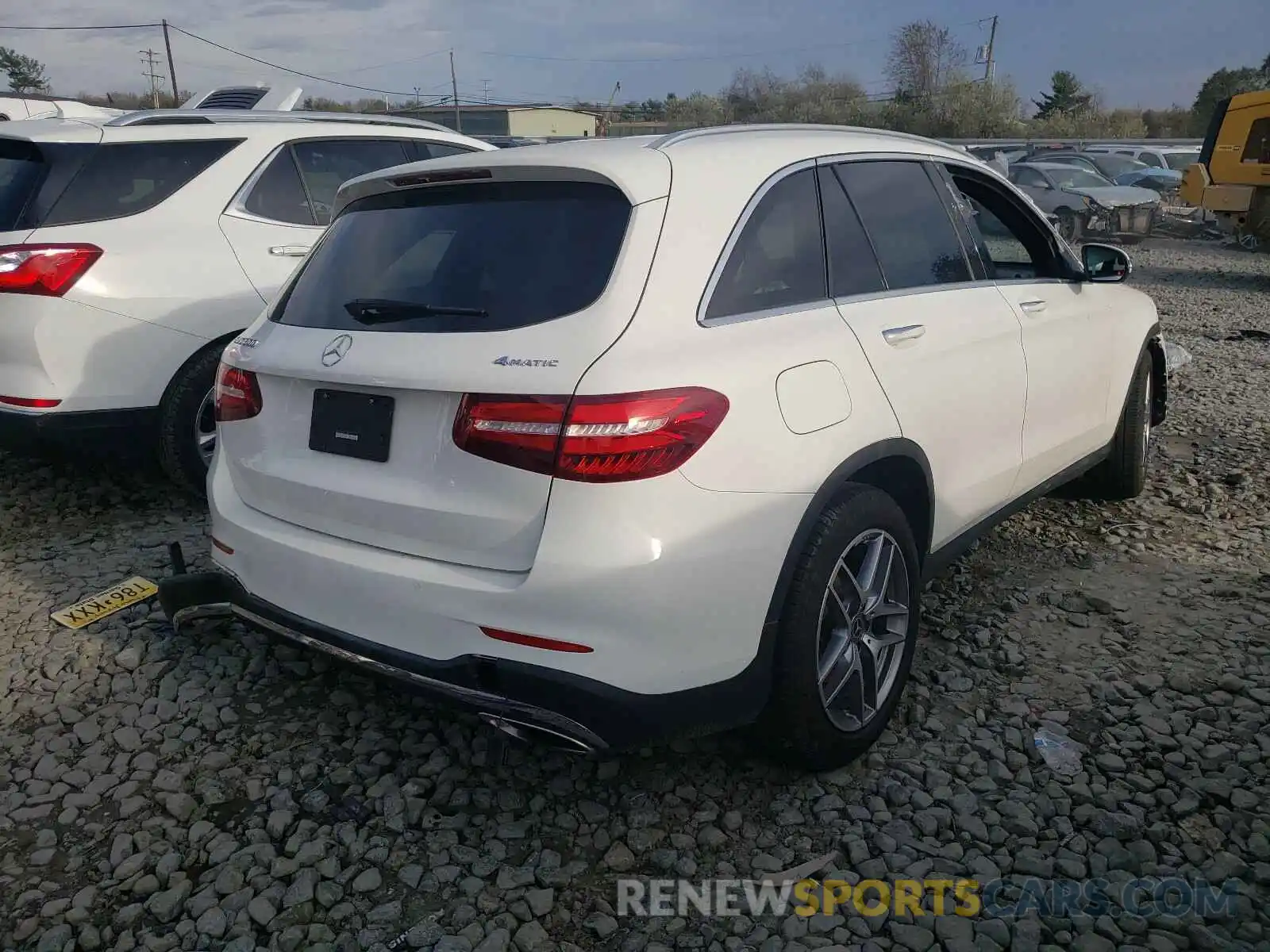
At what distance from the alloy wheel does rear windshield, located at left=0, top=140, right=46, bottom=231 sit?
3.95 m

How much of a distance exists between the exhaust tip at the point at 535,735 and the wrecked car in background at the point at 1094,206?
60.1 ft

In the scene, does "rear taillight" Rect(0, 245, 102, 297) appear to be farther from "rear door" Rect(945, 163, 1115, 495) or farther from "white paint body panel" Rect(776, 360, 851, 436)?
"rear door" Rect(945, 163, 1115, 495)

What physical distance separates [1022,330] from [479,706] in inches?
97.7

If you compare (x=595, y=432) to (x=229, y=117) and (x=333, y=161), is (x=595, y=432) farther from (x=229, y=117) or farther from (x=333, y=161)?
(x=229, y=117)

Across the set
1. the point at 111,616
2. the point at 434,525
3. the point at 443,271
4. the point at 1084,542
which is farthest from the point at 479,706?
the point at 1084,542

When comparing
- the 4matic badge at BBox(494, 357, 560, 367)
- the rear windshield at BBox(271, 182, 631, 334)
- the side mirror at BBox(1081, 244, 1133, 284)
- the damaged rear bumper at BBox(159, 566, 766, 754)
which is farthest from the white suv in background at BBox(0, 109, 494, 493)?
the side mirror at BBox(1081, 244, 1133, 284)


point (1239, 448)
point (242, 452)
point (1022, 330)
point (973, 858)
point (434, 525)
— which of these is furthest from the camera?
point (1239, 448)

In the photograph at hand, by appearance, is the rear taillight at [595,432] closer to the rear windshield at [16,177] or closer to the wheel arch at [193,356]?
the wheel arch at [193,356]

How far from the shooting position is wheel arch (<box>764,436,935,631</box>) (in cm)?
246

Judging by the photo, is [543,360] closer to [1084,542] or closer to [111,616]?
[111,616]

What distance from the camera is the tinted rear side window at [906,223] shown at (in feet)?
10.3

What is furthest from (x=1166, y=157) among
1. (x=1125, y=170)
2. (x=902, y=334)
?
(x=902, y=334)

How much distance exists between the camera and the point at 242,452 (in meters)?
2.85

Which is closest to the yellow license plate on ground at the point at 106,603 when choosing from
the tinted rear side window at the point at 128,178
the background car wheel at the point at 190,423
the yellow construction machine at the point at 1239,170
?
the background car wheel at the point at 190,423
